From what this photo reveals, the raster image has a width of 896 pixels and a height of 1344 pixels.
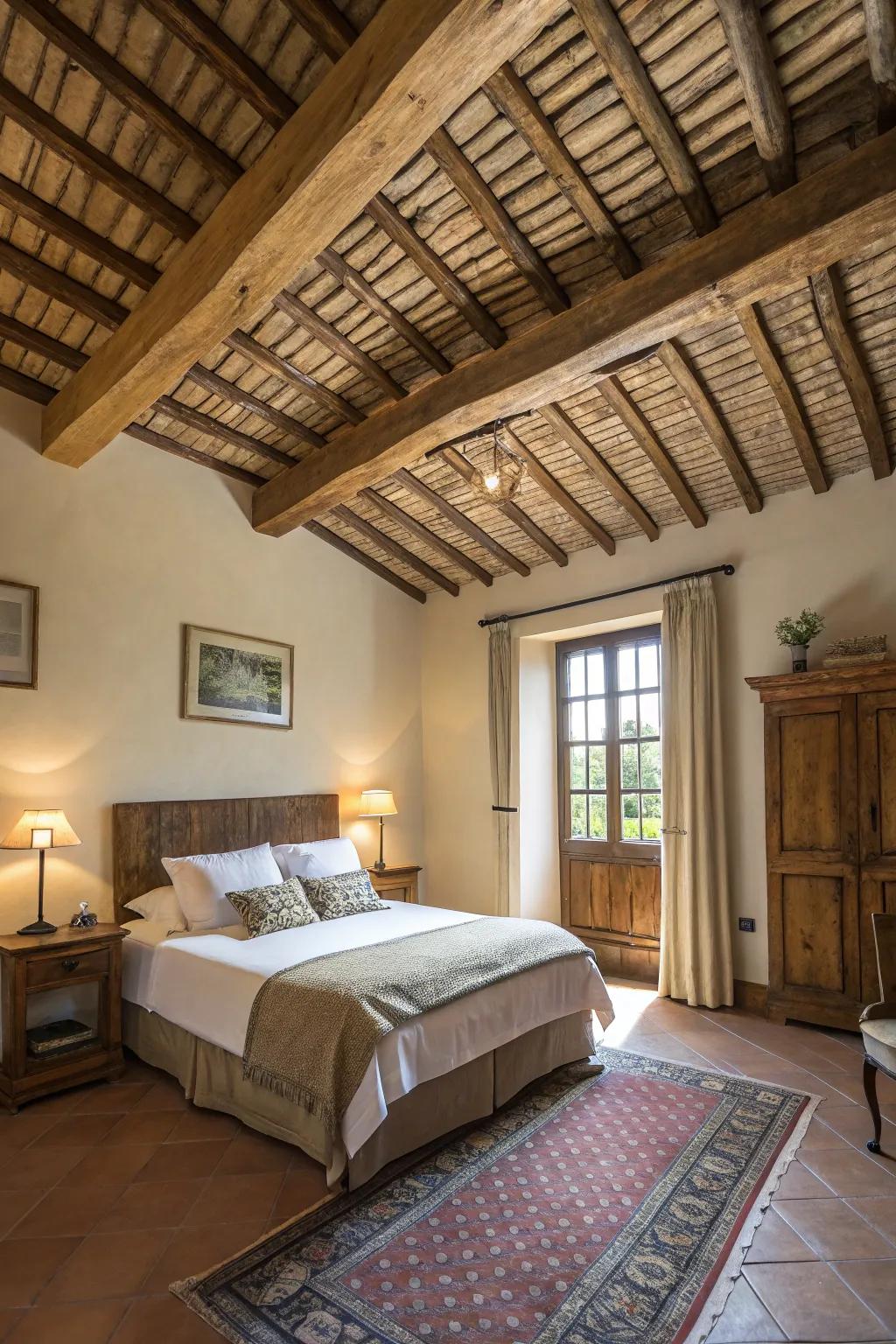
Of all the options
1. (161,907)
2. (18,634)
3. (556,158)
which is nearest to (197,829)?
(161,907)

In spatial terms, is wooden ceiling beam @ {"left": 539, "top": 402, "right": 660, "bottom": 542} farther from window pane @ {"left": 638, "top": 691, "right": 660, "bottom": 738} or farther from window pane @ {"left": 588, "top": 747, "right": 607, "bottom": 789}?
window pane @ {"left": 588, "top": 747, "right": 607, "bottom": 789}

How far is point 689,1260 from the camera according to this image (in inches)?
91.2

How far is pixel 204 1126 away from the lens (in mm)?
3234

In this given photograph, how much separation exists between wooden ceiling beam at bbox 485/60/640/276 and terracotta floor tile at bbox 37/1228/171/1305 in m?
3.83

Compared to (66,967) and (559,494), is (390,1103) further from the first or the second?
(559,494)

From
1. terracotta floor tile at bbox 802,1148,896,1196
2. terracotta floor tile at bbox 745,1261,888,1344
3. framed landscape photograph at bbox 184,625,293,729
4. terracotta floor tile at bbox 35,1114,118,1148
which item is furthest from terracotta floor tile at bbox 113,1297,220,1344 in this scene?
framed landscape photograph at bbox 184,625,293,729

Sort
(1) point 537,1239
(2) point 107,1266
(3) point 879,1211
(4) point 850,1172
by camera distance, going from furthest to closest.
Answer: (4) point 850,1172
(3) point 879,1211
(1) point 537,1239
(2) point 107,1266

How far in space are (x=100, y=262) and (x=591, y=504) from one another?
3.18 meters

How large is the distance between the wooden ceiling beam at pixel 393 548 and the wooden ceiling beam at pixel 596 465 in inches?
67.8

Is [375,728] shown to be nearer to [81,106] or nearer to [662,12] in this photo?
[81,106]

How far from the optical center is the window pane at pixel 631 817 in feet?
18.5

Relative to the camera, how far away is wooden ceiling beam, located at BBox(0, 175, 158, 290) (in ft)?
10.1

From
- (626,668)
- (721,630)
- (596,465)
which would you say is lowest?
(626,668)

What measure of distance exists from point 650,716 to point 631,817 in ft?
2.51
